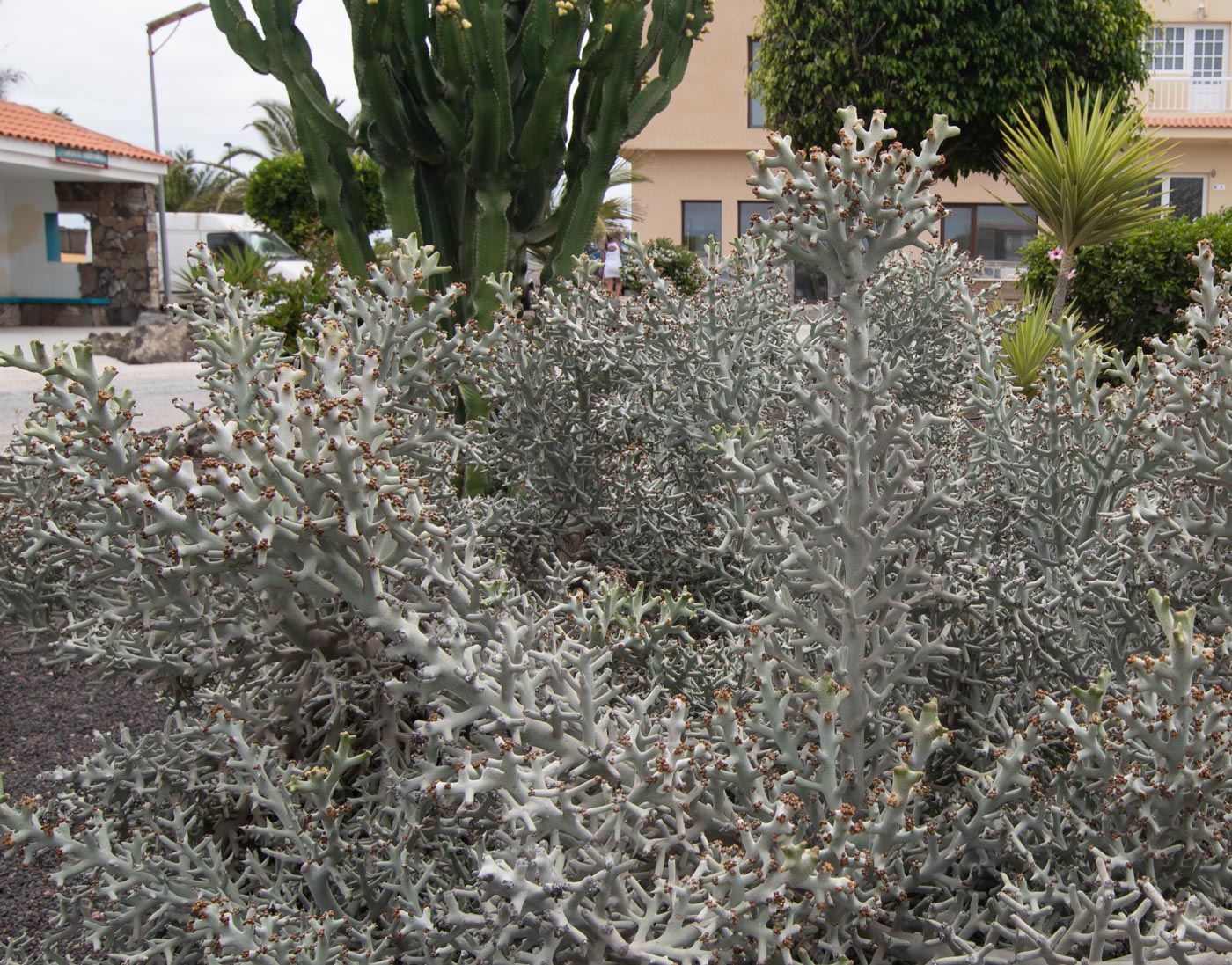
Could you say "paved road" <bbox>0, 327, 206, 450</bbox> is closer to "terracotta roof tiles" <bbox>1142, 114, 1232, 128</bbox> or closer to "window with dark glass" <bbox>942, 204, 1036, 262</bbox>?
"window with dark glass" <bbox>942, 204, 1036, 262</bbox>

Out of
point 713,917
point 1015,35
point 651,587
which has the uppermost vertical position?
point 1015,35

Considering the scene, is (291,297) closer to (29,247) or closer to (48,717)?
(48,717)

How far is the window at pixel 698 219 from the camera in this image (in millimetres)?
29406

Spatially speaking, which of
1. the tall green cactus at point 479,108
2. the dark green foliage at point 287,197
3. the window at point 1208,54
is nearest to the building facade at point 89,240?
the dark green foliage at point 287,197

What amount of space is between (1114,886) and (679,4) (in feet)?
20.5

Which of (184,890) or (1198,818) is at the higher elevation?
(1198,818)

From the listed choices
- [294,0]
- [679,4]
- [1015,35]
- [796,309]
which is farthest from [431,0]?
[1015,35]

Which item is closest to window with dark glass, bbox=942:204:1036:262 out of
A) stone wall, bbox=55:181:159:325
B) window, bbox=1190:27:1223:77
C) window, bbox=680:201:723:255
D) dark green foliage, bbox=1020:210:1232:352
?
window, bbox=1190:27:1223:77

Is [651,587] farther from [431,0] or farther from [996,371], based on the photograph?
[431,0]

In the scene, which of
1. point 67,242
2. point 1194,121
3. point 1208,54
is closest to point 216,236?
point 67,242

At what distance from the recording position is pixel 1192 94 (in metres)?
27.4

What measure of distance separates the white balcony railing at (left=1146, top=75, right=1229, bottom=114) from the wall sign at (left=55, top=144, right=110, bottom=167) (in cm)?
2426

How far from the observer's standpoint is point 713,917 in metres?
1.08

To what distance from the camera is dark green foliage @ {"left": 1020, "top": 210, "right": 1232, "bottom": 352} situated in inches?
412
